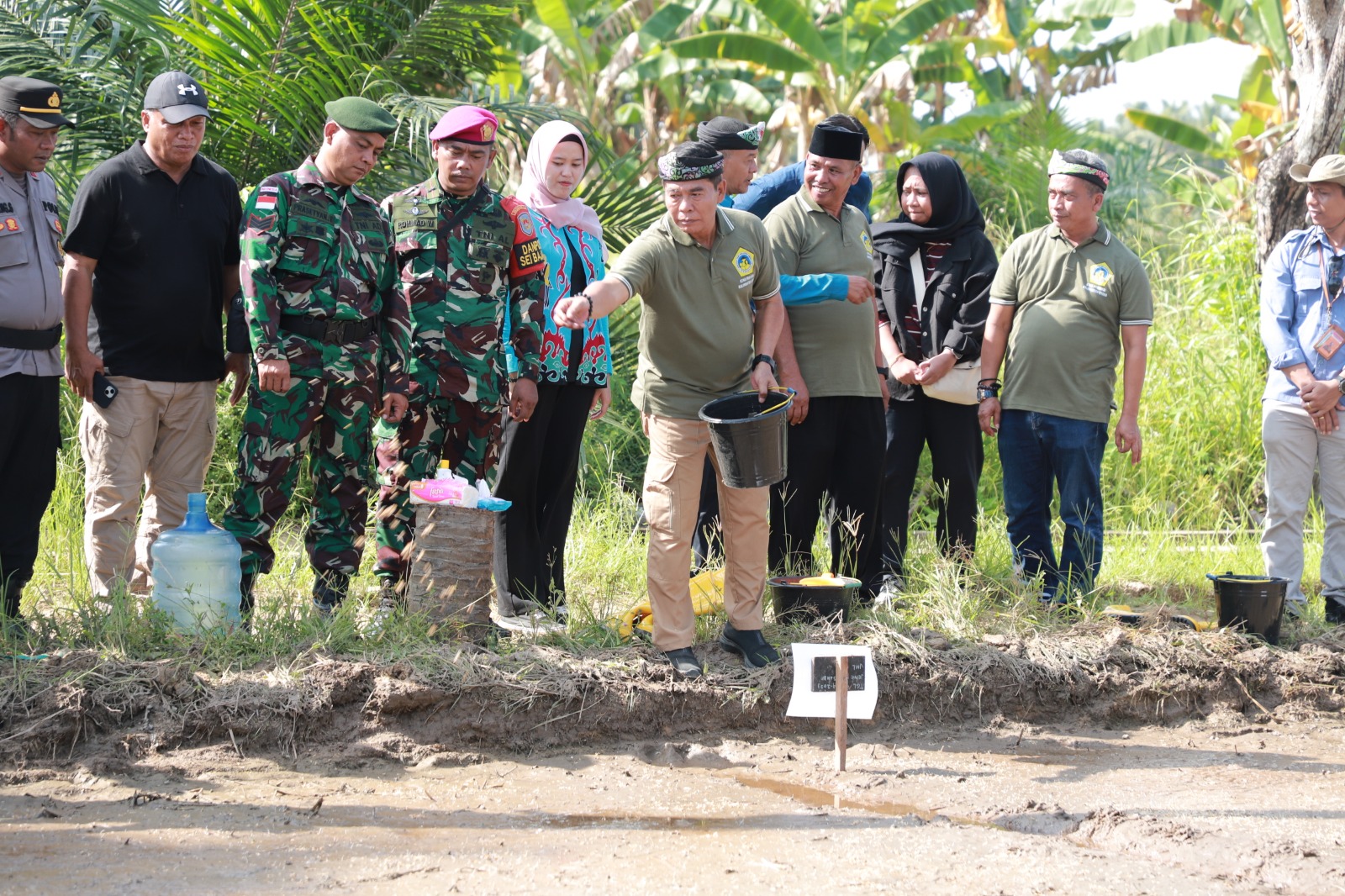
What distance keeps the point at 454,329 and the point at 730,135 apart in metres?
1.59

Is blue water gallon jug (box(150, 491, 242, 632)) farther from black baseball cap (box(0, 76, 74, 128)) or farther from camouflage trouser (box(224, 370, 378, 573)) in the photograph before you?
black baseball cap (box(0, 76, 74, 128))

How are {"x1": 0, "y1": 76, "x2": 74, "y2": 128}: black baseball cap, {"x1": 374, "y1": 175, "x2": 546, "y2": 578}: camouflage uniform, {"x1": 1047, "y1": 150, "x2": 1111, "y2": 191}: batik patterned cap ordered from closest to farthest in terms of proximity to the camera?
1. {"x1": 0, "y1": 76, "x2": 74, "y2": 128}: black baseball cap
2. {"x1": 374, "y1": 175, "x2": 546, "y2": 578}: camouflage uniform
3. {"x1": 1047, "y1": 150, "x2": 1111, "y2": 191}: batik patterned cap

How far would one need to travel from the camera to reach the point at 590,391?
5.64 m

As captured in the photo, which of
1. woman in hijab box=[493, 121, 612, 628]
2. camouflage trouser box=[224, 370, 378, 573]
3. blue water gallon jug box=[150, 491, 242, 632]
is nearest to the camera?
blue water gallon jug box=[150, 491, 242, 632]

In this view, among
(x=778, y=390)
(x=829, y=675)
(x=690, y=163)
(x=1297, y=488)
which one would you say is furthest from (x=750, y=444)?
(x=1297, y=488)

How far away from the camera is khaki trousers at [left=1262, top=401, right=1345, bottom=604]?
6.05 metres

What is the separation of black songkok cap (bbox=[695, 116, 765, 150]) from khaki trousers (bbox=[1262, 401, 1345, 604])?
268 cm

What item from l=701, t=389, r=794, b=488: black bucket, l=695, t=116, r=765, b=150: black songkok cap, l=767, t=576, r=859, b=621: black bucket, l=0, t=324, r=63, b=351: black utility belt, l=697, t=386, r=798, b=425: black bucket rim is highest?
l=695, t=116, r=765, b=150: black songkok cap

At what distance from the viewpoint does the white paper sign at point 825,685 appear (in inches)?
178

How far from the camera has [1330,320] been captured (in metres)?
5.99

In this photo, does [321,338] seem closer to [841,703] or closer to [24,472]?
[24,472]

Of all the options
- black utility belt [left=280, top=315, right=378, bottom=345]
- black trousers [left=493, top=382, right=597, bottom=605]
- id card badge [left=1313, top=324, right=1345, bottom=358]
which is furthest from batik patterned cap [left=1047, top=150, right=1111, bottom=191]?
black utility belt [left=280, top=315, right=378, bottom=345]

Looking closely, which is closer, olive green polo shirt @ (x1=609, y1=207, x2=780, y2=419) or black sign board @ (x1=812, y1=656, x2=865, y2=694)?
black sign board @ (x1=812, y1=656, x2=865, y2=694)

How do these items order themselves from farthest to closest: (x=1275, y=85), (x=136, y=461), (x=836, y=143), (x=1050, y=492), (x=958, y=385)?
(x=1275, y=85)
(x=1050, y=492)
(x=958, y=385)
(x=836, y=143)
(x=136, y=461)
